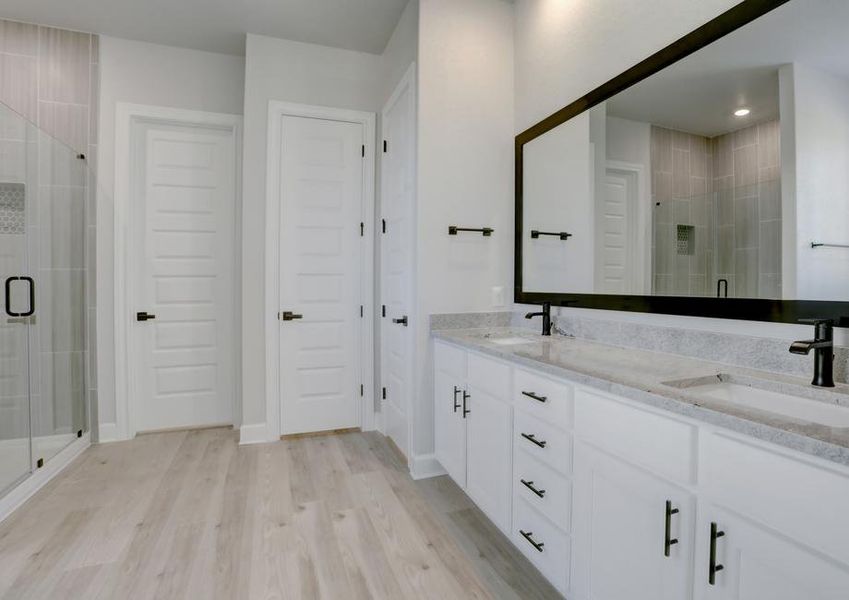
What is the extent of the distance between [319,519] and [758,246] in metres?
2.10

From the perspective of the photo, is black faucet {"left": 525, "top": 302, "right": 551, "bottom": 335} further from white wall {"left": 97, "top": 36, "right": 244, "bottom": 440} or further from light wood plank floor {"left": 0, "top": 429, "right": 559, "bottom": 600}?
white wall {"left": 97, "top": 36, "right": 244, "bottom": 440}

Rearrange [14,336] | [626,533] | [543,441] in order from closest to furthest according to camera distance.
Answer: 1. [626,533]
2. [543,441]
3. [14,336]

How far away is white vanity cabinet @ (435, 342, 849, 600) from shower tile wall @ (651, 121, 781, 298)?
0.66 meters

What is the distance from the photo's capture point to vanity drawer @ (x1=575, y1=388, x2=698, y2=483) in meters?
0.99

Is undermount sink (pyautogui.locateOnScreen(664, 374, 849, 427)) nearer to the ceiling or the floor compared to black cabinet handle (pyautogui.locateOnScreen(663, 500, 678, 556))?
nearer to the ceiling

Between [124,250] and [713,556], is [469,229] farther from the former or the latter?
[124,250]

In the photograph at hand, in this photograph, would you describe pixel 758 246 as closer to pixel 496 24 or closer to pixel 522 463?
pixel 522 463

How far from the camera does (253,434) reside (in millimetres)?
2957

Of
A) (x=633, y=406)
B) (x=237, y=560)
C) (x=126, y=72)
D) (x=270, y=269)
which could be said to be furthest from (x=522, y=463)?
(x=126, y=72)

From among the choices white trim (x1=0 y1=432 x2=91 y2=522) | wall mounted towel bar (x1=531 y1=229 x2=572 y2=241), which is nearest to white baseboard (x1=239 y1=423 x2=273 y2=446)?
white trim (x1=0 y1=432 x2=91 y2=522)

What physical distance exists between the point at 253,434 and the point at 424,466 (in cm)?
130

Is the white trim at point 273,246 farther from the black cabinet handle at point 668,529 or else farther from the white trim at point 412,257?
the black cabinet handle at point 668,529

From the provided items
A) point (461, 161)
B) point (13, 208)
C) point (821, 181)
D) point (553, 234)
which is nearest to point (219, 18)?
point (13, 208)

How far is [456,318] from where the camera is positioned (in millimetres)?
2471
